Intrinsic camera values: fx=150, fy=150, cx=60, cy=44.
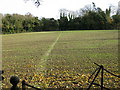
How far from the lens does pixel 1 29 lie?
56438 millimetres

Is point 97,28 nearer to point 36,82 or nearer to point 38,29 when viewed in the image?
point 38,29

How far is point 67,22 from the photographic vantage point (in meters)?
68.6

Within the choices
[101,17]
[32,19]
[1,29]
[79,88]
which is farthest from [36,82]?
[32,19]

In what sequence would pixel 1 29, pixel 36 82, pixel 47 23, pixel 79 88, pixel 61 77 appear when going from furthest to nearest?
pixel 47 23
pixel 1 29
pixel 61 77
pixel 36 82
pixel 79 88

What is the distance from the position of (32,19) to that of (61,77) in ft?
211

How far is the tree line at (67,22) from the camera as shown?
60.8 m

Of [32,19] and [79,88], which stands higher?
[32,19]

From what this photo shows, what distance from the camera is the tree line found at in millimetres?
60812

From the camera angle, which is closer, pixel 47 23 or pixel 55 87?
pixel 55 87

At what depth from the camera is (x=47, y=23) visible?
2815 inches

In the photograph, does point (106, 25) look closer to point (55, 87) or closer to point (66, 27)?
point (66, 27)

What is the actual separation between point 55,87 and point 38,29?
229ft

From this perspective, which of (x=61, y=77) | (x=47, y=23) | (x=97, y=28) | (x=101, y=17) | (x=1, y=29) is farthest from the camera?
(x=47, y=23)

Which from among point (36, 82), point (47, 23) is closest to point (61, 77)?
point (36, 82)
